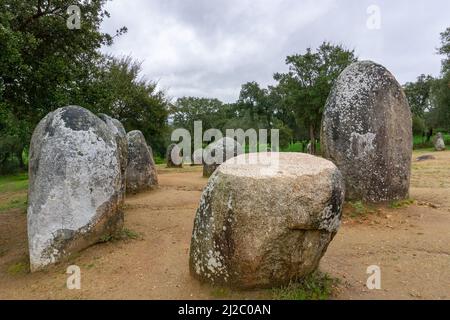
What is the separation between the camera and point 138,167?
40.1 feet

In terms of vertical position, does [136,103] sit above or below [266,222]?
above

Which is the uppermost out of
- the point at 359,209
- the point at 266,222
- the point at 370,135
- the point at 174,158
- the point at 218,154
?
the point at 370,135

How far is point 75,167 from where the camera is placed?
6055 millimetres

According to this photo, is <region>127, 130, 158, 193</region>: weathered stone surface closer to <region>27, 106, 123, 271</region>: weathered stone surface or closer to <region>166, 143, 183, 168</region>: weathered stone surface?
<region>27, 106, 123, 271</region>: weathered stone surface

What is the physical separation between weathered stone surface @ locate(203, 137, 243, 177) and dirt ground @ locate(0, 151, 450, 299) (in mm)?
6970

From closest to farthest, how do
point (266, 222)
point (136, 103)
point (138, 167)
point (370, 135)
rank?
point (266, 222)
point (370, 135)
point (138, 167)
point (136, 103)

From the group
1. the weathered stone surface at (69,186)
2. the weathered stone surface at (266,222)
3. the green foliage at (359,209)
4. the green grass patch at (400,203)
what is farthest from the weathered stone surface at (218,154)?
the weathered stone surface at (266,222)

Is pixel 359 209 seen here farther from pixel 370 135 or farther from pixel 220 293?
pixel 220 293

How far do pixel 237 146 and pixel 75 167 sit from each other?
38.5 feet

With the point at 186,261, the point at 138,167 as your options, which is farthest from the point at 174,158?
the point at 186,261

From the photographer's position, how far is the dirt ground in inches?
186

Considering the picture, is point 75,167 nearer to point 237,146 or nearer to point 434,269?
point 434,269

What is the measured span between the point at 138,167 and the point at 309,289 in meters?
8.78
